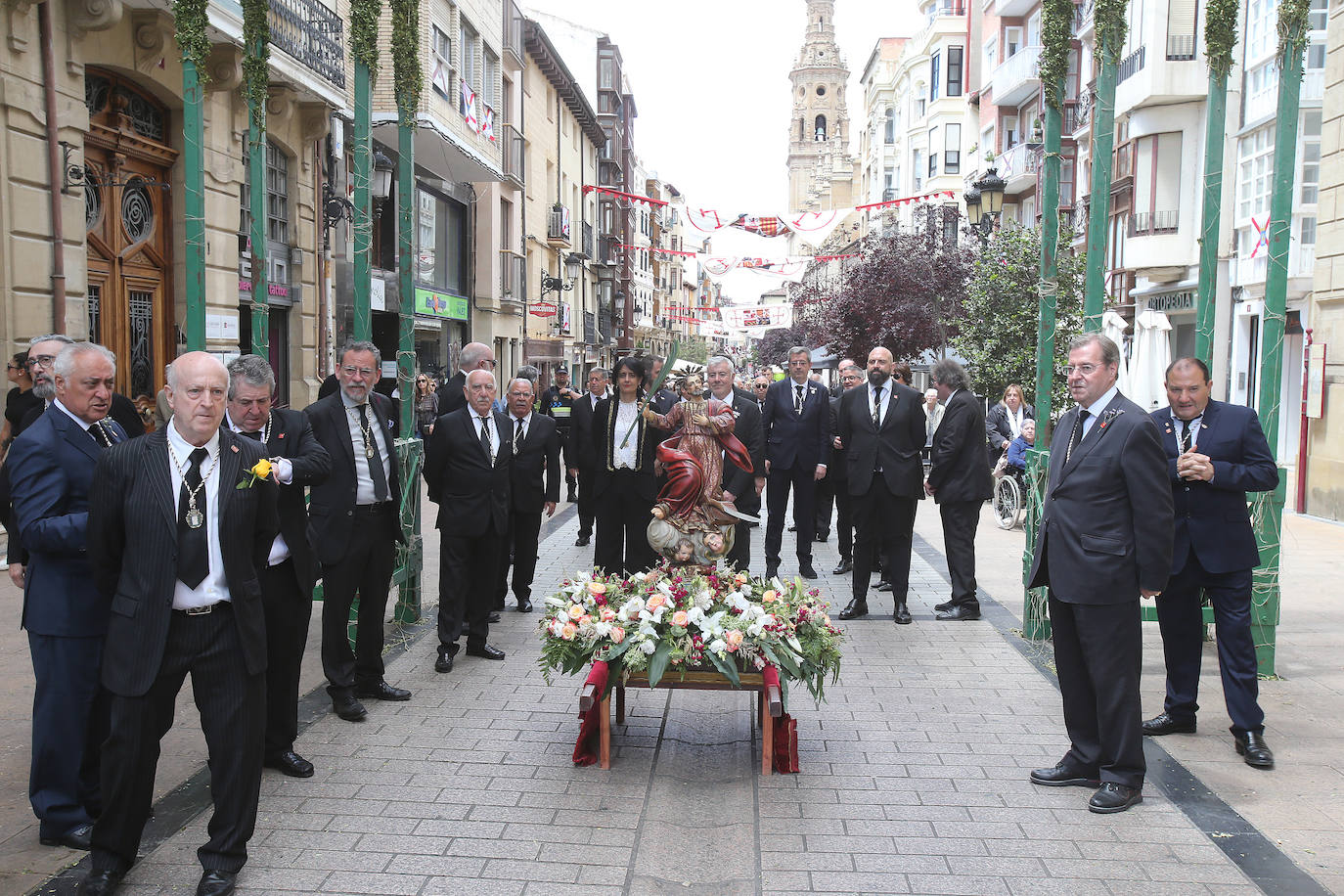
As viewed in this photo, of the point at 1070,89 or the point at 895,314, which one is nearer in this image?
the point at 895,314

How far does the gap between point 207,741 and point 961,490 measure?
20.7 ft

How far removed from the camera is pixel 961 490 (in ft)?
29.1

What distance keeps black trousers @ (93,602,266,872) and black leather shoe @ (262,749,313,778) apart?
1.05 metres

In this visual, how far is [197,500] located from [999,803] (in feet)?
11.7

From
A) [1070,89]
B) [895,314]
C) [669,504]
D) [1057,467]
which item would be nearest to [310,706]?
[669,504]

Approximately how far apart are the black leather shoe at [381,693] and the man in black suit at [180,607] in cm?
230

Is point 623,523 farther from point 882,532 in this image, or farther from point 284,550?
point 284,550

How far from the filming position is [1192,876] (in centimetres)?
419

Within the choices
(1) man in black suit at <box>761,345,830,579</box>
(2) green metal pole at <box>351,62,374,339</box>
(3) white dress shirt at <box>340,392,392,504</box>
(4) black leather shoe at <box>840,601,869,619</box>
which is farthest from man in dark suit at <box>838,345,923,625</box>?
(3) white dress shirt at <box>340,392,392,504</box>

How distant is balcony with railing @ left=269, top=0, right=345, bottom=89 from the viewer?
14672mm

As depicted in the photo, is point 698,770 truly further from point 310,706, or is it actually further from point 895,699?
point 310,706

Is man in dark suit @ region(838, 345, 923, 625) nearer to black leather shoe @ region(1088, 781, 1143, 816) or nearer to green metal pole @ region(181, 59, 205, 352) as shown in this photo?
black leather shoe @ region(1088, 781, 1143, 816)

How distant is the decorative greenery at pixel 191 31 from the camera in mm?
6973

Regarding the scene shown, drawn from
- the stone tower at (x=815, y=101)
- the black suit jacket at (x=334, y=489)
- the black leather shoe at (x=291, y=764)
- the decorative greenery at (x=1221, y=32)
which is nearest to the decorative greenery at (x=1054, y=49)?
the decorative greenery at (x=1221, y=32)
